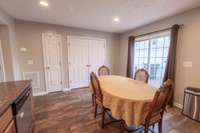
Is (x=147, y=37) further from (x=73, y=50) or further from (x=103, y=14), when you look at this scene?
(x=73, y=50)

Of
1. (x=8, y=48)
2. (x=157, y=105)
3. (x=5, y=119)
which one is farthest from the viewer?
(x=8, y=48)

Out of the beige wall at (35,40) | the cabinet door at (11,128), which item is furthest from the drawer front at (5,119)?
the beige wall at (35,40)

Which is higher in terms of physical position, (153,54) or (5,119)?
(153,54)

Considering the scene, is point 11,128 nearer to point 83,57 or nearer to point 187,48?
point 83,57

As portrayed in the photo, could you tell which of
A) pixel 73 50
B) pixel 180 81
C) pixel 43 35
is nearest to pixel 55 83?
pixel 73 50

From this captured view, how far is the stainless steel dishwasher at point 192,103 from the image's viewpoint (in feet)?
7.43

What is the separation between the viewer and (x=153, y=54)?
12.0ft

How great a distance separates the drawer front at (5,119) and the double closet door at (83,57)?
3124 mm

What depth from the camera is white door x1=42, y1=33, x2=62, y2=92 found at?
12.2ft

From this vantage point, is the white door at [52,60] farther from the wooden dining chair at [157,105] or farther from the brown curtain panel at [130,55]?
the wooden dining chair at [157,105]

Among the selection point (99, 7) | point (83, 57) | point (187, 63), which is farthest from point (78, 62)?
point (187, 63)

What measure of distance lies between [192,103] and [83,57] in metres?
3.62

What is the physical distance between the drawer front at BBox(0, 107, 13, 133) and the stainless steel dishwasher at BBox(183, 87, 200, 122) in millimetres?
3209

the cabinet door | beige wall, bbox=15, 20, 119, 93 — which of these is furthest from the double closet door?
the cabinet door
